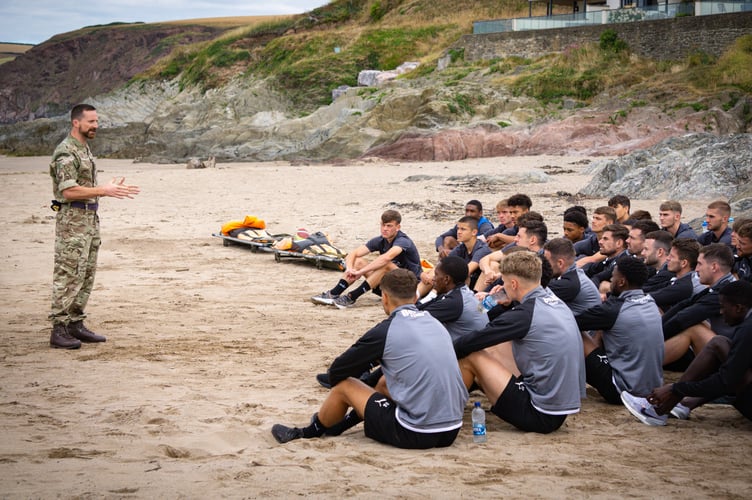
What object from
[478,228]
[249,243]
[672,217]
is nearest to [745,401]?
[672,217]

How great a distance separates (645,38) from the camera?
117ft

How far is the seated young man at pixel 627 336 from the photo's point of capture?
252 inches

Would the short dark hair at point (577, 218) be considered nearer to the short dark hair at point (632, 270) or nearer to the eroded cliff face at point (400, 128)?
the short dark hair at point (632, 270)

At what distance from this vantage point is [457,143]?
28.9m

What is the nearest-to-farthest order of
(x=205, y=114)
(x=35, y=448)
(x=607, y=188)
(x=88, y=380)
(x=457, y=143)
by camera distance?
(x=35, y=448) → (x=88, y=380) → (x=607, y=188) → (x=457, y=143) → (x=205, y=114)

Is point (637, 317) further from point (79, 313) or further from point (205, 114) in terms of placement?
point (205, 114)

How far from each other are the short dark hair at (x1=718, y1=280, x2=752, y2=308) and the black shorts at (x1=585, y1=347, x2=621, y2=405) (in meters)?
1.09

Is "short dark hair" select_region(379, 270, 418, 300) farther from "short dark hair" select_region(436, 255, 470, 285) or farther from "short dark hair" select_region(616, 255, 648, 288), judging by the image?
"short dark hair" select_region(616, 255, 648, 288)

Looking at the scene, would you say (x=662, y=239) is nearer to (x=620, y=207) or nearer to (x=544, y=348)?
(x=620, y=207)

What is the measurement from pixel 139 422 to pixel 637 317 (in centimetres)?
388

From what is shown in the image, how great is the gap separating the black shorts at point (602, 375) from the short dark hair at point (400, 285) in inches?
74.0

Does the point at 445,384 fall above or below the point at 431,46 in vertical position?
below

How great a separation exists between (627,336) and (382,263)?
14.7 feet

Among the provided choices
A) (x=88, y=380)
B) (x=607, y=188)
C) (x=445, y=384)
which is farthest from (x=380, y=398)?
(x=607, y=188)
